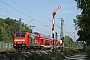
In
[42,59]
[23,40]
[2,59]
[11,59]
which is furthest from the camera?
[23,40]

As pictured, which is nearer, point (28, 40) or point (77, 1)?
point (77, 1)

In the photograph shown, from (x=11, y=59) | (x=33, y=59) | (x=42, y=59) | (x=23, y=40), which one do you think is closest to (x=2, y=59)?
(x=11, y=59)

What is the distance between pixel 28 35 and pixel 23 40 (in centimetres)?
160

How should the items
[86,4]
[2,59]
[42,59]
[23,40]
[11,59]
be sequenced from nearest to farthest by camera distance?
[86,4] < [2,59] < [11,59] < [42,59] < [23,40]

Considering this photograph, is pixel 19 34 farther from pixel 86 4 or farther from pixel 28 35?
pixel 86 4

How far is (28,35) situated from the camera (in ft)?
134

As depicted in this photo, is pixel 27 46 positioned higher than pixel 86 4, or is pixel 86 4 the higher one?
pixel 86 4

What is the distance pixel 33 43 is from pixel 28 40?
3.01 metres

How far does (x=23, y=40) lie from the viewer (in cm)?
3972

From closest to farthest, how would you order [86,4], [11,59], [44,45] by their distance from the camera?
[86,4]
[11,59]
[44,45]

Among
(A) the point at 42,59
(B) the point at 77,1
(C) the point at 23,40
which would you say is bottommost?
(A) the point at 42,59

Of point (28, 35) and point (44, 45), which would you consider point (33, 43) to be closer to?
point (28, 35)

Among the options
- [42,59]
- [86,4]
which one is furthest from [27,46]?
[86,4]

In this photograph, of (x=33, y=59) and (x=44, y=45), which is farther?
(x=44, y=45)
